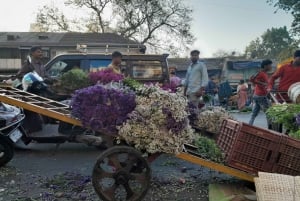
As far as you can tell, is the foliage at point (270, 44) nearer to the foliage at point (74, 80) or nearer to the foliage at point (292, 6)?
the foliage at point (292, 6)

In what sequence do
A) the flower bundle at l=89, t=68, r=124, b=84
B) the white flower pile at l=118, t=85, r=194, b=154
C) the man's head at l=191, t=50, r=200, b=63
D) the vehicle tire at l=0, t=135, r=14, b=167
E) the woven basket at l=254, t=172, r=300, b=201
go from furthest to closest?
the man's head at l=191, t=50, r=200, b=63 → the flower bundle at l=89, t=68, r=124, b=84 → the vehicle tire at l=0, t=135, r=14, b=167 → the white flower pile at l=118, t=85, r=194, b=154 → the woven basket at l=254, t=172, r=300, b=201

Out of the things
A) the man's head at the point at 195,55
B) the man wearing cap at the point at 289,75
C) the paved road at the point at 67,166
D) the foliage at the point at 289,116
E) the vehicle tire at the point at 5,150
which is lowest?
the paved road at the point at 67,166

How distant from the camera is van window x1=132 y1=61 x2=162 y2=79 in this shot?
33.2ft

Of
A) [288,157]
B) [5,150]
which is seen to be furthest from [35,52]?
[288,157]

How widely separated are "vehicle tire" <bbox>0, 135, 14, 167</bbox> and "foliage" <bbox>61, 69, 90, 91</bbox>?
6.91 ft

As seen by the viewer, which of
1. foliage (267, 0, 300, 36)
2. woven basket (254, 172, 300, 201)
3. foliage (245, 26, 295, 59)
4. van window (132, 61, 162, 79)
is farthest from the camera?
foliage (245, 26, 295, 59)

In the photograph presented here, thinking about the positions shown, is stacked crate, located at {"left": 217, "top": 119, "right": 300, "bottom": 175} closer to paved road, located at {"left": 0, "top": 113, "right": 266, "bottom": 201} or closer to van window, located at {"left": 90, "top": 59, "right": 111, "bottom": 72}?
paved road, located at {"left": 0, "top": 113, "right": 266, "bottom": 201}

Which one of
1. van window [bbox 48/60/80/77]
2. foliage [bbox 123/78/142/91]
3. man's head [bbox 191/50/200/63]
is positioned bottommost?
van window [bbox 48/60/80/77]

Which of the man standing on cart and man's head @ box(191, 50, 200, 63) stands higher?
man's head @ box(191, 50, 200, 63)

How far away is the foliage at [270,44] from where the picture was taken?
66.9m

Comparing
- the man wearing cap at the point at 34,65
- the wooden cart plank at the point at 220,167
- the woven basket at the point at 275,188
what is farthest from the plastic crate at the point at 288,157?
the man wearing cap at the point at 34,65

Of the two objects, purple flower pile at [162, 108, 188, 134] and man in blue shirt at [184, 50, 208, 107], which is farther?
man in blue shirt at [184, 50, 208, 107]

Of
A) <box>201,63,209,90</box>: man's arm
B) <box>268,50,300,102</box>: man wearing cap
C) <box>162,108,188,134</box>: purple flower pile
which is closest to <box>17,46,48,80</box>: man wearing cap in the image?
<box>201,63,209,90</box>: man's arm

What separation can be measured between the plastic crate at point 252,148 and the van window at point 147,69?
572 centimetres
